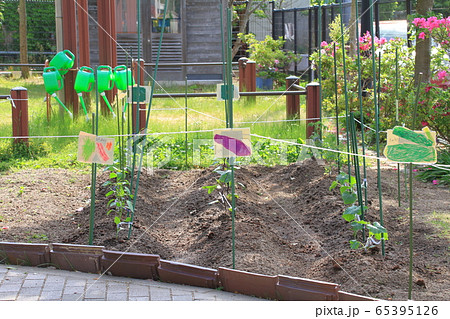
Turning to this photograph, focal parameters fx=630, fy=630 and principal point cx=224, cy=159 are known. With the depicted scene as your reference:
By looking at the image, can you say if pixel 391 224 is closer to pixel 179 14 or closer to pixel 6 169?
pixel 6 169

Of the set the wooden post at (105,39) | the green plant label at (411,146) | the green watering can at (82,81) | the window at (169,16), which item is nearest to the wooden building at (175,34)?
the window at (169,16)

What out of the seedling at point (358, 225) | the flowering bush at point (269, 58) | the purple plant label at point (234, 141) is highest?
the flowering bush at point (269, 58)

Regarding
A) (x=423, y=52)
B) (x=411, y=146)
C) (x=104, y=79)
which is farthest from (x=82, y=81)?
(x=411, y=146)

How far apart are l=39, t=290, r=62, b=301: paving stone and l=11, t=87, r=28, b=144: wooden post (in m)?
4.08

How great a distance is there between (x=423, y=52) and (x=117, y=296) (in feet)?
18.4

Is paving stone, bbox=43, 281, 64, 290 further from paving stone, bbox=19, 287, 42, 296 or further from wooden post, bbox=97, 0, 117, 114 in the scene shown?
wooden post, bbox=97, 0, 117, 114

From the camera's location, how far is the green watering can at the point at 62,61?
8773 millimetres

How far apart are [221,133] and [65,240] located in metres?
1.40

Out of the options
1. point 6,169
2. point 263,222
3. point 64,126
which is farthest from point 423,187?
point 64,126

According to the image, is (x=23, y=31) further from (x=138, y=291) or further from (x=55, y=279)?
(x=138, y=291)

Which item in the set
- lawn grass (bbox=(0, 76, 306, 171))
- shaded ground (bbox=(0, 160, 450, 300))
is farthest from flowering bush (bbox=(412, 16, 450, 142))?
lawn grass (bbox=(0, 76, 306, 171))

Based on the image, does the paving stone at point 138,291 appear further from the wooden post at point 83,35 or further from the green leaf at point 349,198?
the wooden post at point 83,35

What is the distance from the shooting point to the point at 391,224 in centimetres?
469

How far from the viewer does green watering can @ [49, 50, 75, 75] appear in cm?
877
